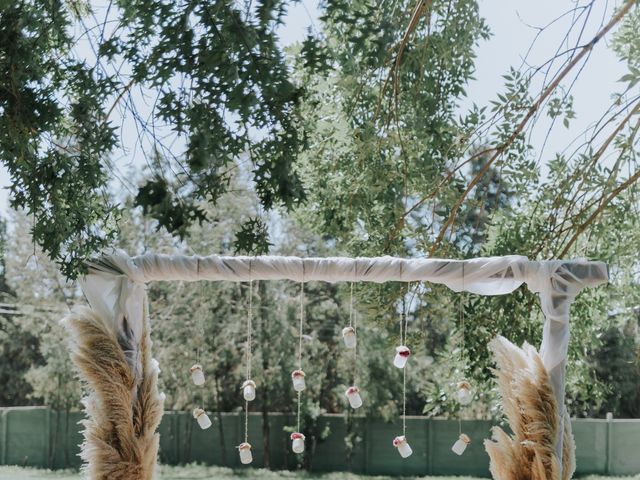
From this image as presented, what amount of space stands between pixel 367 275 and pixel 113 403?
4.22 feet

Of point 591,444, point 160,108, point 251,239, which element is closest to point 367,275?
point 251,239

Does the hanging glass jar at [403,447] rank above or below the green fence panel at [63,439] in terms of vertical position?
above

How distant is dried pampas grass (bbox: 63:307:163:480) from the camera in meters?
3.90

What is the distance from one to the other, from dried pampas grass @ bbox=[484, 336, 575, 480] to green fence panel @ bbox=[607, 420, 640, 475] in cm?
1062

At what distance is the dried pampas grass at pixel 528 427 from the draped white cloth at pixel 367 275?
0.34 feet

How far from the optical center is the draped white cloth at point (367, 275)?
13.4 ft

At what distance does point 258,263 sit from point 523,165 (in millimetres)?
2525

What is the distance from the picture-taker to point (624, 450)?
1388 centimetres

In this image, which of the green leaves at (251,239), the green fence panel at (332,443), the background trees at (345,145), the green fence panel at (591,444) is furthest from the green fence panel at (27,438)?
the green leaves at (251,239)

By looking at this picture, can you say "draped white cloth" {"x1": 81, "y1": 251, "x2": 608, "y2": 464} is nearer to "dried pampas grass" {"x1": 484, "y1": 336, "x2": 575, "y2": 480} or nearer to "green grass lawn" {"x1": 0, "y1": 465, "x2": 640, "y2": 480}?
"dried pampas grass" {"x1": 484, "y1": 336, "x2": 575, "y2": 480}

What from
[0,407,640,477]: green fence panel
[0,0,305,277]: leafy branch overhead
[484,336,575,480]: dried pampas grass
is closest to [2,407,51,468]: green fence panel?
[0,407,640,477]: green fence panel

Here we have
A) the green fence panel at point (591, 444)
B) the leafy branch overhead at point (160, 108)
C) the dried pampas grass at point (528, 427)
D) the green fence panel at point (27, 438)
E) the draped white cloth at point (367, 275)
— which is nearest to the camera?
the leafy branch overhead at point (160, 108)

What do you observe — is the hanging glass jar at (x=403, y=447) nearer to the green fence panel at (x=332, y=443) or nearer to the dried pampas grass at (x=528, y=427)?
the dried pampas grass at (x=528, y=427)

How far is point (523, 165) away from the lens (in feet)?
19.8
